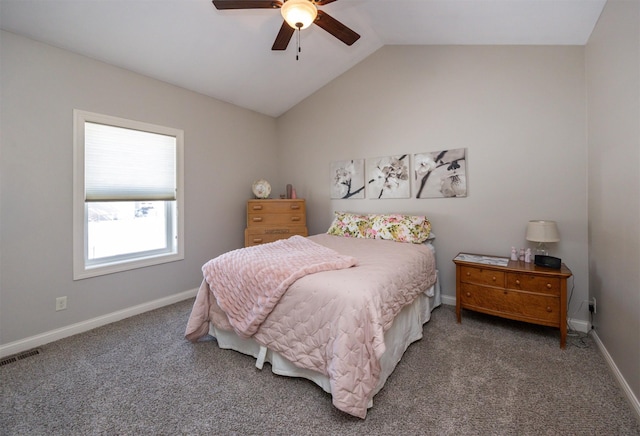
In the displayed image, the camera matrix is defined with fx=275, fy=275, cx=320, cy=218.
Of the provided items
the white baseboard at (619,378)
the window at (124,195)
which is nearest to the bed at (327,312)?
the white baseboard at (619,378)

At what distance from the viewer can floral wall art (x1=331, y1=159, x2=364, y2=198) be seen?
3643 millimetres

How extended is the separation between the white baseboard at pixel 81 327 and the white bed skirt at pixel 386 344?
42.6 inches

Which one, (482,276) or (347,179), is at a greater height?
(347,179)

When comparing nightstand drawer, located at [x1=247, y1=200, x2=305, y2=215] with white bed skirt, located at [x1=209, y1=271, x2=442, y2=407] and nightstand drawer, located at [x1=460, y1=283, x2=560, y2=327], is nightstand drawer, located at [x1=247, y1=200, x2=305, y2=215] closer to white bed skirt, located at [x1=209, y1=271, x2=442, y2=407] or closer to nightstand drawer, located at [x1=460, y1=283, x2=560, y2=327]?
white bed skirt, located at [x1=209, y1=271, x2=442, y2=407]

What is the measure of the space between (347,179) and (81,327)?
3199mm

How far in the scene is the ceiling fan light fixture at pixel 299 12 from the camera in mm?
1699

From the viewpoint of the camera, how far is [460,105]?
2.90 m

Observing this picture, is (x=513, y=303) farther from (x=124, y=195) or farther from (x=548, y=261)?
(x=124, y=195)

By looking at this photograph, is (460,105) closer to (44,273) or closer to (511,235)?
(511,235)

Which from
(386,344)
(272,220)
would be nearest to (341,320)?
(386,344)

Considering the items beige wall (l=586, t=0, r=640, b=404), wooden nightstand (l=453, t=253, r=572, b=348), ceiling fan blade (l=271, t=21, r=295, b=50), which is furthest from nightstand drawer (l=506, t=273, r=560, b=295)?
ceiling fan blade (l=271, t=21, r=295, b=50)

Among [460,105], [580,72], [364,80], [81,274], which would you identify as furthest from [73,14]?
[580,72]

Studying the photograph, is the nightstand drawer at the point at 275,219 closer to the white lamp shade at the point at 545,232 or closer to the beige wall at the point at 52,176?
the beige wall at the point at 52,176

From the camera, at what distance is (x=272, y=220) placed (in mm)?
3684
